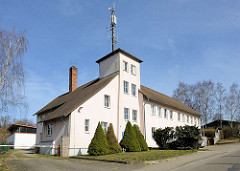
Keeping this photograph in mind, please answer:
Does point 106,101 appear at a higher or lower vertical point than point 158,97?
lower

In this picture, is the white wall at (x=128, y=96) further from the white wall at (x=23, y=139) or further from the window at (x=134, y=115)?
the white wall at (x=23, y=139)

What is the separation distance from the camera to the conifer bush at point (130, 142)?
65.2ft

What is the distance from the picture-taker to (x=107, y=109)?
2270 cm

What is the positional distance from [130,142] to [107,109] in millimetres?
4452

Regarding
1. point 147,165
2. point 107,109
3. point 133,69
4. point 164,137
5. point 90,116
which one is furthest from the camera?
point 133,69

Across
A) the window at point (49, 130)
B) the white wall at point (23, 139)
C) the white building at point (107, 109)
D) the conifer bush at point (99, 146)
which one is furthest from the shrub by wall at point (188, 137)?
the white wall at point (23, 139)

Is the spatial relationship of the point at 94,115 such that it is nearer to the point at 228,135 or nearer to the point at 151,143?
the point at 151,143

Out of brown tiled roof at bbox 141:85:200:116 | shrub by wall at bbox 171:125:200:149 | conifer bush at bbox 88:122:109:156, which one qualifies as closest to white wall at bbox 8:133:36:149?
brown tiled roof at bbox 141:85:200:116

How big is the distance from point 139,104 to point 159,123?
Result: 14.2 feet

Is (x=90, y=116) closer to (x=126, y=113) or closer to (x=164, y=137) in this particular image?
(x=126, y=113)

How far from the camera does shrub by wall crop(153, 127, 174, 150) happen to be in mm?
25223

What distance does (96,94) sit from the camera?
2183 cm

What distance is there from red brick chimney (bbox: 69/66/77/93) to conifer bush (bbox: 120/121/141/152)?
44.3 feet

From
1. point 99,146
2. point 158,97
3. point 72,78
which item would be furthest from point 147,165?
point 72,78
